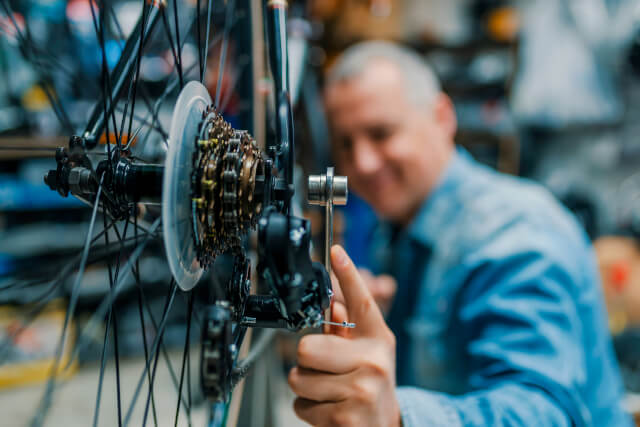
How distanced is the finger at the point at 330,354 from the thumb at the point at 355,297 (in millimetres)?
13

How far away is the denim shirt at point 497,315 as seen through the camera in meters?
0.33

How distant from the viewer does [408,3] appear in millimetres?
1765

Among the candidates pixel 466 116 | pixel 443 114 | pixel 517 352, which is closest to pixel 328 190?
pixel 517 352

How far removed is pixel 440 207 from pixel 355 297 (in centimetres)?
52

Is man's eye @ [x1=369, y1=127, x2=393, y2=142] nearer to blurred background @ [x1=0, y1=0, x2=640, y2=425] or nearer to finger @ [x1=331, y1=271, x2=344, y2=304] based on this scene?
blurred background @ [x1=0, y1=0, x2=640, y2=425]

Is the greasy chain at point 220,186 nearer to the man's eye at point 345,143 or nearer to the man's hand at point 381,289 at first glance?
the man's hand at point 381,289

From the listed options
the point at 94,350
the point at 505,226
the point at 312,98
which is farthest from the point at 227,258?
the point at 94,350

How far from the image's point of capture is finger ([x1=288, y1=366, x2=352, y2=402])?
25 centimetres

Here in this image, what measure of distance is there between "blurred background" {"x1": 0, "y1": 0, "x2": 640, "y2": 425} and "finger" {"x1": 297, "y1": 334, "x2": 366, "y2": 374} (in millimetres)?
606

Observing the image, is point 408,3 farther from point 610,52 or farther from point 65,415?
point 65,415

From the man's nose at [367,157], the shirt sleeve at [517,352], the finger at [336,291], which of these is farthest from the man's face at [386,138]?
the finger at [336,291]

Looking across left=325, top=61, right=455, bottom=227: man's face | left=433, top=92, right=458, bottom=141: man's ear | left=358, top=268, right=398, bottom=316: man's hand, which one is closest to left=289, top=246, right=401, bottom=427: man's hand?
left=358, top=268, right=398, bottom=316: man's hand

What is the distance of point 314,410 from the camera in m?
0.26

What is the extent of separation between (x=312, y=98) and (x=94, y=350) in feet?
3.71
